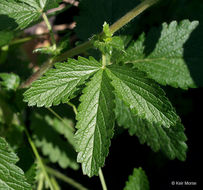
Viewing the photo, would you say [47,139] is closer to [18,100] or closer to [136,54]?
[18,100]

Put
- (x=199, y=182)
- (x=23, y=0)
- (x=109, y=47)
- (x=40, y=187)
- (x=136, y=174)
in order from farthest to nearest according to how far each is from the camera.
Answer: (x=199, y=182)
(x=40, y=187)
(x=136, y=174)
(x=23, y=0)
(x=109, y=47)

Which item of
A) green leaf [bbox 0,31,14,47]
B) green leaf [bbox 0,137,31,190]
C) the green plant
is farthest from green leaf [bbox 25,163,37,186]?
green leaf [bbox 0,31,14,47]

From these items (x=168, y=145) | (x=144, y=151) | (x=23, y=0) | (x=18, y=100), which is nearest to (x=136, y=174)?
(x=168, y=145)

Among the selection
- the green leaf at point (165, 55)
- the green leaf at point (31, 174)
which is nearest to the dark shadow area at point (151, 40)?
the green leaf at point (165, 55)

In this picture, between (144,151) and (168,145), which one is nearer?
(168,145)

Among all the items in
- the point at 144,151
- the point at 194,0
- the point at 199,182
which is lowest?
the point at 199,182

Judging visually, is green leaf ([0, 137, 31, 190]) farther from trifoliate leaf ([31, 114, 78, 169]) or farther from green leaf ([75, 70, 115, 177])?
trifoliate leaf ([31, 114, 78, 169])

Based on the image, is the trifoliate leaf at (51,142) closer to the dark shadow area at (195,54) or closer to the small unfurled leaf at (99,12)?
the small unfurled leaf at (99,12)
